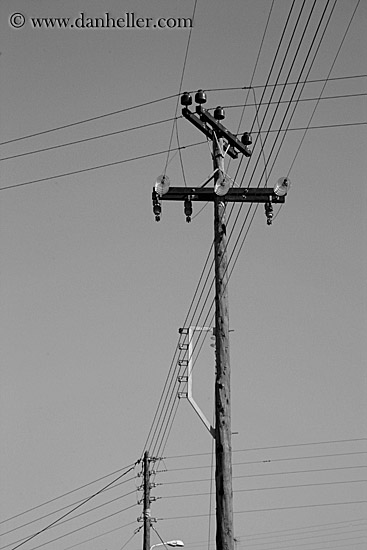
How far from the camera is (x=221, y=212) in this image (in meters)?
16.0

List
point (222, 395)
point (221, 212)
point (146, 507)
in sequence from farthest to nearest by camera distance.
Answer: point (146, 507), point (221, 212), point (222, 395)

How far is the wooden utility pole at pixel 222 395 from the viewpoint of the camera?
14.1 m

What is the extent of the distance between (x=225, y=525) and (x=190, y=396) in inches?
109

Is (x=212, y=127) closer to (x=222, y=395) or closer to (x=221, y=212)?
(x=221, y=212)

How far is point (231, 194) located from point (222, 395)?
10.7 feet

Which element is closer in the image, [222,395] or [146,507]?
[222,395]

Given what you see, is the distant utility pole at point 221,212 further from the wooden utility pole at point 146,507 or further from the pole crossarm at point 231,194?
the wooden utility pole at point 146,507

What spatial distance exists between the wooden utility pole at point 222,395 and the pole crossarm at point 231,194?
0.20 metres

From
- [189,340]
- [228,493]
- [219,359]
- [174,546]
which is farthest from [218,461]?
[174,546]

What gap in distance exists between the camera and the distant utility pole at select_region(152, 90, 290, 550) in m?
14.3

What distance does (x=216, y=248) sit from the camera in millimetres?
15750

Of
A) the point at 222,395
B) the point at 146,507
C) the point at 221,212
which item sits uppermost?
the point at 146,507

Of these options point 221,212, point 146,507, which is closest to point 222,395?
point 221,212

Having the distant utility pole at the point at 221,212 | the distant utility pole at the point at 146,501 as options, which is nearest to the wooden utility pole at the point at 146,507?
the distant utility pole at the point at 146,501
